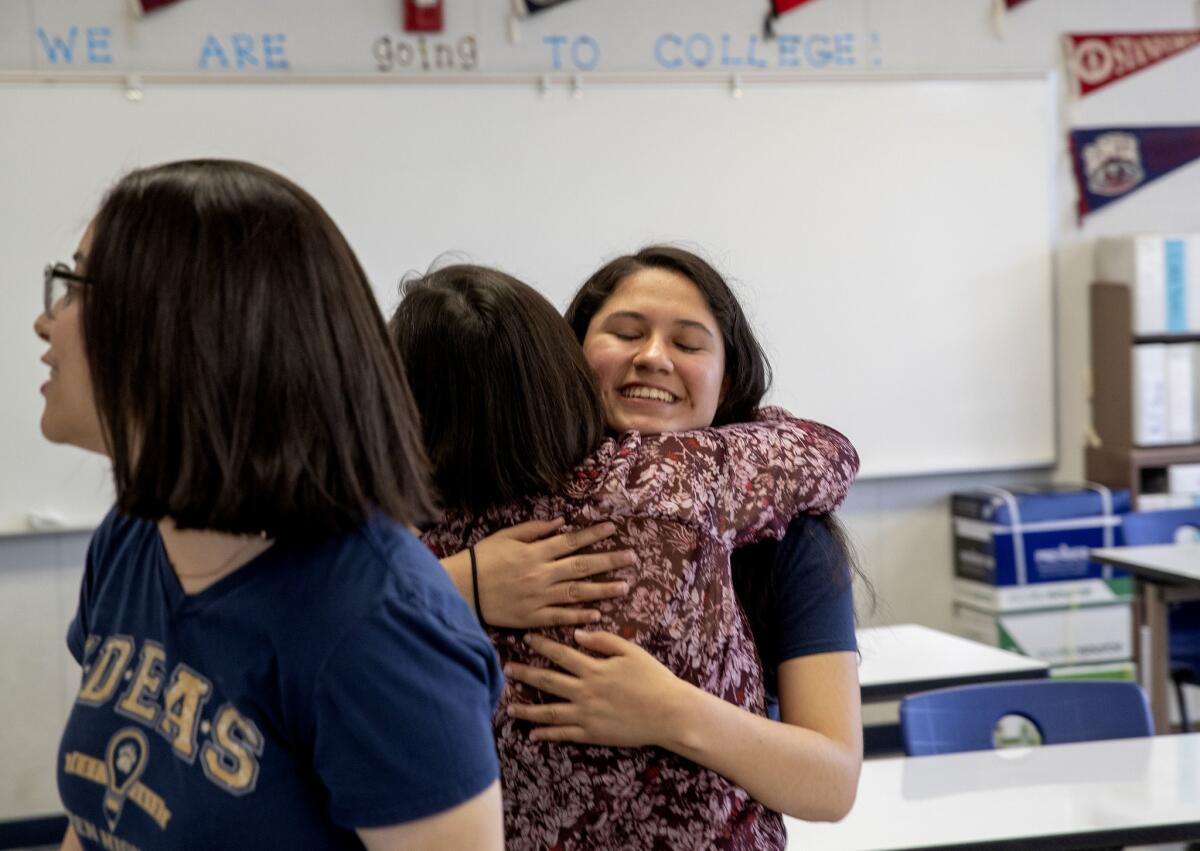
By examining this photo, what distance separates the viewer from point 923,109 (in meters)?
4.48

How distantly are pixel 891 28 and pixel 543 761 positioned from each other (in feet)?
12.7

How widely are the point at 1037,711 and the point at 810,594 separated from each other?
122 centimetres

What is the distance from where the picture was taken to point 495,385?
112 cm

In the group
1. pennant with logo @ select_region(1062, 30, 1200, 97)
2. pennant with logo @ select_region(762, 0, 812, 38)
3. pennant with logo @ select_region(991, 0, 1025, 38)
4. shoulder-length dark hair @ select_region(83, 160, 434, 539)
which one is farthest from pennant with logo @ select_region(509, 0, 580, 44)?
shoulder-length dark hair @ select_region(83, 160, 434, 539)

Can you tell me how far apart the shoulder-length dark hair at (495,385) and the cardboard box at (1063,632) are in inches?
138

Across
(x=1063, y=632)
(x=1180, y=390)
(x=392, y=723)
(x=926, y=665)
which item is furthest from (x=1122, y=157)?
(x=392, y=723)

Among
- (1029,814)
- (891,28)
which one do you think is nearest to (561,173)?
(891,28)

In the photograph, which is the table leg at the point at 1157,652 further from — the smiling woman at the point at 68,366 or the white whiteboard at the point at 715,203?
the smiling woman at the point at 68,366

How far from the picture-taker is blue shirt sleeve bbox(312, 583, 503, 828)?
0.76 meters

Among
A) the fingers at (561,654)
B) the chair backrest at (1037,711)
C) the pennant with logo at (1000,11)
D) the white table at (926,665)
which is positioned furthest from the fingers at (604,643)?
the pennant with logo at (1000,11)

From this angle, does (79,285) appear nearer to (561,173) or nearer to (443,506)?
(443,506)

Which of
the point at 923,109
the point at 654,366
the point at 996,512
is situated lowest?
the point at 996,512

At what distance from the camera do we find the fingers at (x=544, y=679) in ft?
3.60

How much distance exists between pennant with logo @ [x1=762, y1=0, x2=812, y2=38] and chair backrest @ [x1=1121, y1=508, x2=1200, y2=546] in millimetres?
1913
